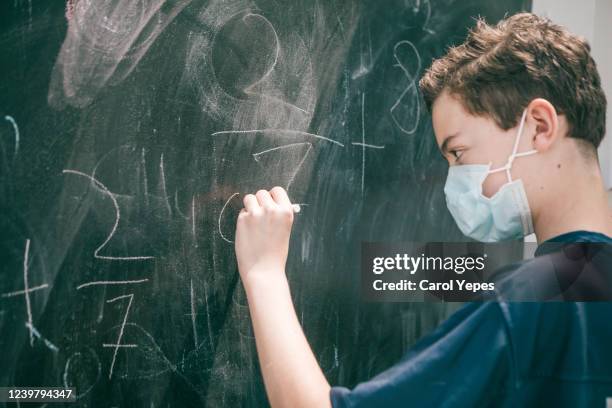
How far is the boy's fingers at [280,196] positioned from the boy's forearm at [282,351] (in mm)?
156

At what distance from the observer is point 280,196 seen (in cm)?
110

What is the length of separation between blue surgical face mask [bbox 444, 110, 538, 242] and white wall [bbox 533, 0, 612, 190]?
0.51 meters

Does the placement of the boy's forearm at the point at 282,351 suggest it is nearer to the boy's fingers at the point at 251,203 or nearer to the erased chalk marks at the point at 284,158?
the boy's fingers at the point at 251,203

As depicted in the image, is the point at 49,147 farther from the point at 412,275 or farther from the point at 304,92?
the point at 412,275

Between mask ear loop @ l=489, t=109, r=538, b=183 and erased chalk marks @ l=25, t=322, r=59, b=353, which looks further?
mask ear loop @ l=489, t=109, r=538, b=183

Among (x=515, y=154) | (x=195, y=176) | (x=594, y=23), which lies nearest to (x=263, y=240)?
(x=195, y=176)

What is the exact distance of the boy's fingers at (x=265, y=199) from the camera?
3.46ft

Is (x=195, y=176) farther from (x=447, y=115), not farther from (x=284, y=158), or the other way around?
(x=447, y=115)

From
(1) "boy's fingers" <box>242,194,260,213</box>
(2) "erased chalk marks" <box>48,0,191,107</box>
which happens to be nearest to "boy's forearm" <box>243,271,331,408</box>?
(1) "boy's fingers" <box>242,194,260,213</box>

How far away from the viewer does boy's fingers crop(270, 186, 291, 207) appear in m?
1.07

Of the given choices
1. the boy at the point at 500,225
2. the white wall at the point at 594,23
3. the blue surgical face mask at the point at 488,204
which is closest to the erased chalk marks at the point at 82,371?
the boy at the point at 500,225

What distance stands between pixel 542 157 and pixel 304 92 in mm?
520

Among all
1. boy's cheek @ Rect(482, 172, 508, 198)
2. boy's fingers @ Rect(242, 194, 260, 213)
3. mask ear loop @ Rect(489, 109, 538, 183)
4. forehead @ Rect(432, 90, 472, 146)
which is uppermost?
forehead @ Rect(432, 90, 472, 146)

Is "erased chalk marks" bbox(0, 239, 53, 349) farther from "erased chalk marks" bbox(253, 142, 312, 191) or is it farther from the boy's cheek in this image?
the boy's cheek
